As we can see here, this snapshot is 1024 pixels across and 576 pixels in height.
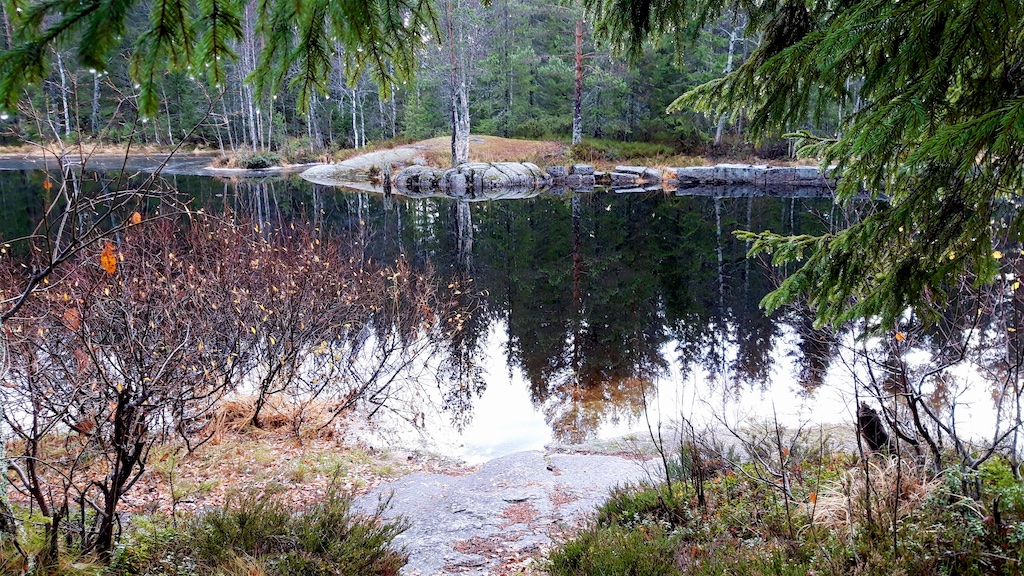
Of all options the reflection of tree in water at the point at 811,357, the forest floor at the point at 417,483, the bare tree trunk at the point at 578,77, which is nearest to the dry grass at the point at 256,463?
the forest floor at the point at 417,483

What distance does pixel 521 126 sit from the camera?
131 ft

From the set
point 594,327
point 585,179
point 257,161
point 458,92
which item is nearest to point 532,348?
point 594,327

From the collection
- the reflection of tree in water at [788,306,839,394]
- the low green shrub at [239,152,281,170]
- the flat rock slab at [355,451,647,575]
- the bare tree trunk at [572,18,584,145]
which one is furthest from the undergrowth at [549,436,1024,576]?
the low green shrub at [239,152,281,170]

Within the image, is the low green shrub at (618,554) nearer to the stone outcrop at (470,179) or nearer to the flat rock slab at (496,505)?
the flat rock slab at (496,505)

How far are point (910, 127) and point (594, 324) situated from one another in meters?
8.96

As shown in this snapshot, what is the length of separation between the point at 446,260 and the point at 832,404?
8.70 m

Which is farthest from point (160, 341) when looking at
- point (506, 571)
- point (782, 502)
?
point (782, 502)

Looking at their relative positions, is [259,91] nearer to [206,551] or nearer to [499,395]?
[206,551]

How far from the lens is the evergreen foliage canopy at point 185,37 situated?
5.56 feet

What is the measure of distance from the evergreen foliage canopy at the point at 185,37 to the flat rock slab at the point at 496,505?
253 centimetres

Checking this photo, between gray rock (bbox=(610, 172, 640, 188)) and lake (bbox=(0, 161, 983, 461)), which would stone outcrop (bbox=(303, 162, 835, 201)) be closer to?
gray rock (bbox=(610, 172, 640, 188))

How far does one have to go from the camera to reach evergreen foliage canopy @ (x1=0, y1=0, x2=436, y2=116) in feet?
5.56

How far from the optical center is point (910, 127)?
232 cm

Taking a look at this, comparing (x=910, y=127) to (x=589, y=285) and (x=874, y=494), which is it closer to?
(x=874, y=494)
